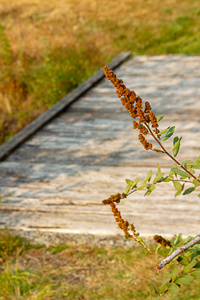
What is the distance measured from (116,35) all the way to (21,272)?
8.37 m

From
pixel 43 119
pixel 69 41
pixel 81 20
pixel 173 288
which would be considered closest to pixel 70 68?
pixel 69 41

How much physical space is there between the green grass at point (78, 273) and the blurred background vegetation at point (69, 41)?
369 centimetres

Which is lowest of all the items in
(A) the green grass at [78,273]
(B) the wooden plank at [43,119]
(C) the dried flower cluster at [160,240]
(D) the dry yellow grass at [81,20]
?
(A) the green grass at [78,273]

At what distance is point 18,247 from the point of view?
2.75 meters

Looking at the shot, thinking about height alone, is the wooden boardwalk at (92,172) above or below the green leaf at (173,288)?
below

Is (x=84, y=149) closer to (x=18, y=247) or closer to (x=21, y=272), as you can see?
(x=18, y=247)

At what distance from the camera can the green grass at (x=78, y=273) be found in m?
2.25

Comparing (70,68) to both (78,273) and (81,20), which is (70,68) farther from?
(78,273)

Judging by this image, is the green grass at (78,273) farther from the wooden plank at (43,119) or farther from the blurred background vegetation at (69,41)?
the blurred background vegetation at (69,41)

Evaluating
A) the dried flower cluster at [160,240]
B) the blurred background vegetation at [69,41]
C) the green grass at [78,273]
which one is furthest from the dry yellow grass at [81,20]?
the dried flower cluster at [160,240]

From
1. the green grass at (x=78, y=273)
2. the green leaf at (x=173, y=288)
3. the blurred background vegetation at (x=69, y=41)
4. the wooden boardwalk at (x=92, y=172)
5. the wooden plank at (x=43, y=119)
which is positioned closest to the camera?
the green leaf at (x=173, y=288)

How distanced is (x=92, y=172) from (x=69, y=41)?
5.96 meters

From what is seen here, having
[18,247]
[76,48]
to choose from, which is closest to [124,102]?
[18,247]

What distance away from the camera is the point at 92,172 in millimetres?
3494
